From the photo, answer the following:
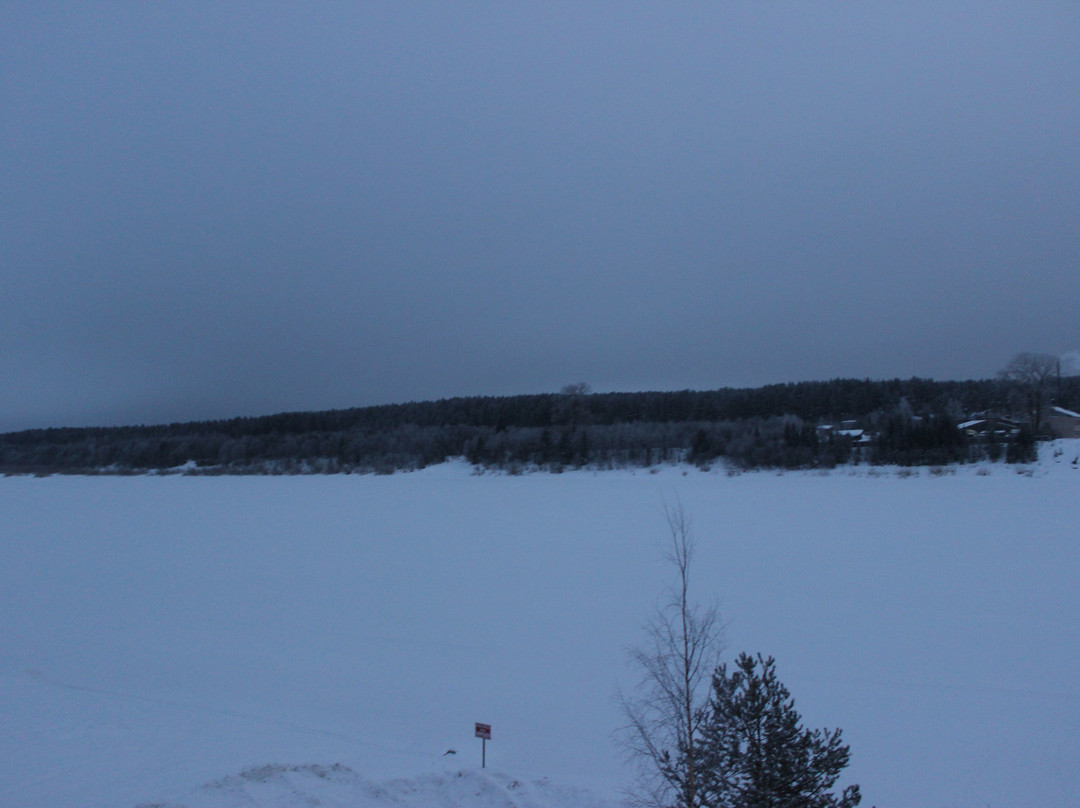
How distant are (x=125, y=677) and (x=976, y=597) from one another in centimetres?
1565

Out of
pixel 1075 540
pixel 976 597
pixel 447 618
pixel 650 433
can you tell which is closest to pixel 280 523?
pixel 447 618

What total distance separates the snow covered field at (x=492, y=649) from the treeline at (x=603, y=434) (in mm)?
17171

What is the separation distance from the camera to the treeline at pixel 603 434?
141 feet

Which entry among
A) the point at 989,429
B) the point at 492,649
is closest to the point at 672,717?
the point at 492,649

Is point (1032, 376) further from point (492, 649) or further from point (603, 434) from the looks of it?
point (492, 649)

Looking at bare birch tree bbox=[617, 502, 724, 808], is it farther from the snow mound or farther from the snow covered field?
the snow mound

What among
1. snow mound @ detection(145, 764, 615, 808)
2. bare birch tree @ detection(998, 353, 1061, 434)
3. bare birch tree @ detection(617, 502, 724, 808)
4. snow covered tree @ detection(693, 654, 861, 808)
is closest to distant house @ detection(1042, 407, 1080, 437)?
bare birch tree @ detection(998, 353, 1061, 434)

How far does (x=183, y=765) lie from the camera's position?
22.2ft

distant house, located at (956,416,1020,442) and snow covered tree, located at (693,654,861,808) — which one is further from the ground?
distant house, located at (956,416,1020,442)

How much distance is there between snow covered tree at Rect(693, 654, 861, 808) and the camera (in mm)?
4781

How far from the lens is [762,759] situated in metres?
4.95

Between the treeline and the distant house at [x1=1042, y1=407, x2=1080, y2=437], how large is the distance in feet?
13.9

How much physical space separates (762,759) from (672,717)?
1.02m

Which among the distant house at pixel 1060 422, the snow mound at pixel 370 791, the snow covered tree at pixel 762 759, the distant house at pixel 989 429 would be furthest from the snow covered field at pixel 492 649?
the distant house at pixel 1060 422
